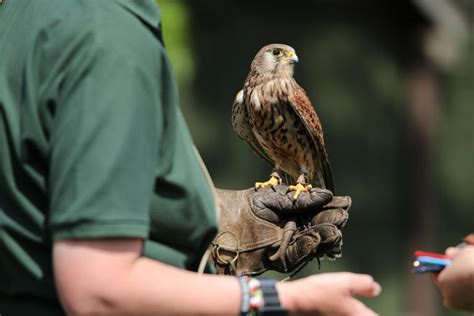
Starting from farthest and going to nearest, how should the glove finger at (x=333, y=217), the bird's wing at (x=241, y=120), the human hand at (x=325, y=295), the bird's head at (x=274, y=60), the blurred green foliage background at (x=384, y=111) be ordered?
the blurred green foliage background at (x=384, y=111)
the bird's head at (x=274, y=60)
the bird's wing at (x=241, y=120)
the glove finger at (x=333, y=217)
the human hand at (x=325, y=295)

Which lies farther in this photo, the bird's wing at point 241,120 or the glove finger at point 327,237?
the bird's wing at point 241,120

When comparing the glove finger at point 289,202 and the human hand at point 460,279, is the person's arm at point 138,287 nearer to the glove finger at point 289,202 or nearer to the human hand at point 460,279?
the human hand at point 460,279

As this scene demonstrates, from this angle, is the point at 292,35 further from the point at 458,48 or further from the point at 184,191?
A: the point at 184,191

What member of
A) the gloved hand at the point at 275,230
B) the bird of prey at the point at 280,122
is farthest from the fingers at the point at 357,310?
the bird of prey at the point at 280,122

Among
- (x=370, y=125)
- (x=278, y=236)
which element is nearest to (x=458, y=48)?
(x=370, y=125)

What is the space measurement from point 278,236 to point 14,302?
1.22 metres

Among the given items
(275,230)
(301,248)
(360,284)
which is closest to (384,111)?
(275,230)

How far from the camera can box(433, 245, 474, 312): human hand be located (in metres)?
2.01

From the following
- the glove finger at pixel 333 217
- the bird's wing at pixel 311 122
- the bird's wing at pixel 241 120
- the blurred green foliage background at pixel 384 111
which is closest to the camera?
the glove finger at pixel 333 217

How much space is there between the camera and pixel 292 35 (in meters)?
9.45

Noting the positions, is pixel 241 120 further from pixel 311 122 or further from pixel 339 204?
pixel 339 204

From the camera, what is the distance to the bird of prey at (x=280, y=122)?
5094 millimetres

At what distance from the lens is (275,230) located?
3.11m

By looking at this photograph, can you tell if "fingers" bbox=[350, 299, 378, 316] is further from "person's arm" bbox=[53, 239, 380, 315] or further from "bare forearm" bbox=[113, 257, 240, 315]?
"bare forearm" bbox=[113, 257, 240, 315]
